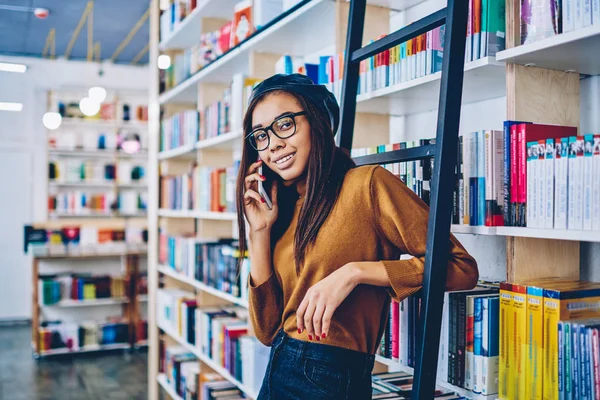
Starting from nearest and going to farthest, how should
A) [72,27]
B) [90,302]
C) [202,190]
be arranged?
[202,190] < [90,302] < [72,27]

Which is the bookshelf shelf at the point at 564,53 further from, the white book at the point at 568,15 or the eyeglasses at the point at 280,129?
the eyeglasses at the point at 280,129

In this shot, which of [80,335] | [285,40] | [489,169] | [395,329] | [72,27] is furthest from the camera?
[72,27]

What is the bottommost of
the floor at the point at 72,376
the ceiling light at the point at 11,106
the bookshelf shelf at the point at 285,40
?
the floor at the point at 72,376

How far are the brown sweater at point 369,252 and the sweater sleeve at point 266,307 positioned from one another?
0.27ft

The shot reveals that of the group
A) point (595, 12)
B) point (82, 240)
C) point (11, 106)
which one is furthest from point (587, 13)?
point (11, 106)

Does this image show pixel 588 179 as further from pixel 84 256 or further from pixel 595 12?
pixel 84 256

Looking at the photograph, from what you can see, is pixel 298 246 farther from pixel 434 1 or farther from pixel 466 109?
pixel 434 1

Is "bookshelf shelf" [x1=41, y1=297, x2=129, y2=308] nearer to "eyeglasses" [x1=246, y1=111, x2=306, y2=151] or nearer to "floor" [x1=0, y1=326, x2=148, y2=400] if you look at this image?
"floor" [x1=0, y1=326, x2=148, y2=400]

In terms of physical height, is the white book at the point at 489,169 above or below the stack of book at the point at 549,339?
above

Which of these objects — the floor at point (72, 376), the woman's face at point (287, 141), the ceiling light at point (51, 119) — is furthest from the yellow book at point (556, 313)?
the ceiling light at point (51, 119)

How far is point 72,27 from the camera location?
6609 mm

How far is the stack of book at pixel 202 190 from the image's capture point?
2.98 m

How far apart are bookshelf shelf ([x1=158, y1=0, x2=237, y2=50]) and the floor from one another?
2523 mm

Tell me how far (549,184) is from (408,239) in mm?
321
